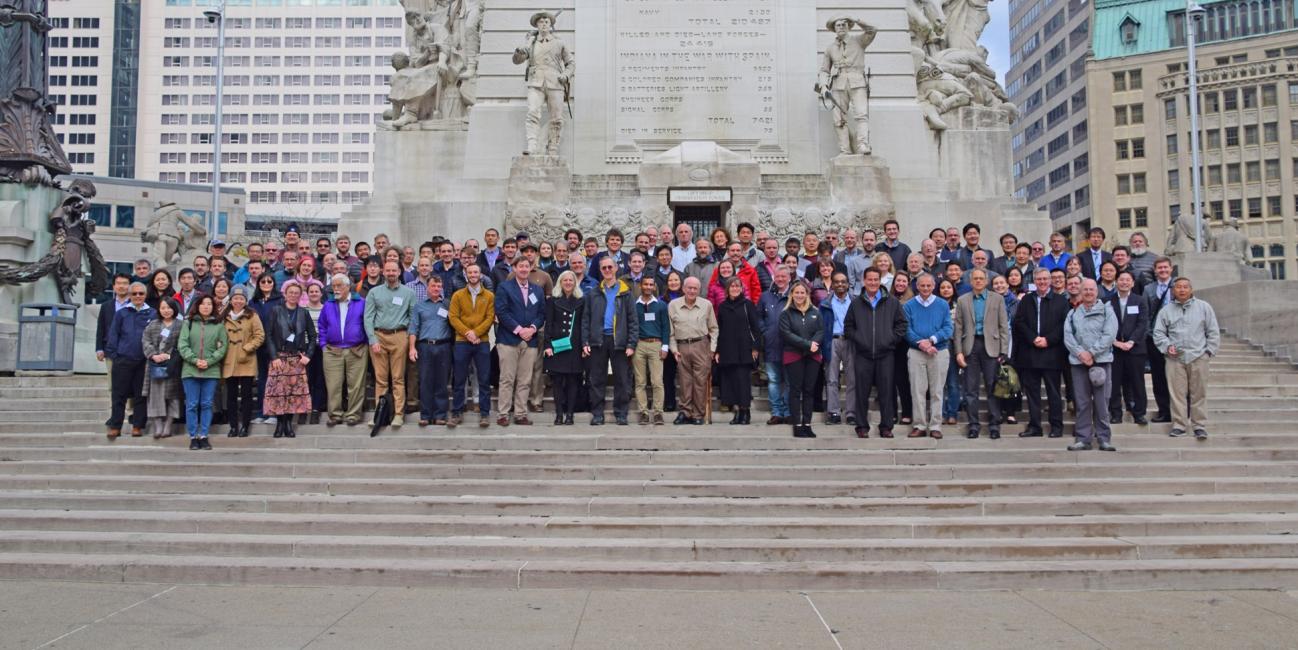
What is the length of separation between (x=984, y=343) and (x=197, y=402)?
8.46m

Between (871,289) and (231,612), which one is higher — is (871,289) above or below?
above

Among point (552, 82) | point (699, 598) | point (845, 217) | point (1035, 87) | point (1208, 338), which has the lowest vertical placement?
point (699, 598)

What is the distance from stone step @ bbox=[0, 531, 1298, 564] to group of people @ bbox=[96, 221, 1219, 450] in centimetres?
224

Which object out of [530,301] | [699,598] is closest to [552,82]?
[530,301]

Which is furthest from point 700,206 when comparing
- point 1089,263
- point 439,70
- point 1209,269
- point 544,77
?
point 1209,269

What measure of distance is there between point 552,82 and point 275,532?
37.3 feet

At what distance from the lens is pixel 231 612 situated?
654 cm

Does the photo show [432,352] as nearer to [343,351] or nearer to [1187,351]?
[343,351]

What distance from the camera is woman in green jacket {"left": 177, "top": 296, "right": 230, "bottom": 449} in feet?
33.4

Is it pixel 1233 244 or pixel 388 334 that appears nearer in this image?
pixel 388 334

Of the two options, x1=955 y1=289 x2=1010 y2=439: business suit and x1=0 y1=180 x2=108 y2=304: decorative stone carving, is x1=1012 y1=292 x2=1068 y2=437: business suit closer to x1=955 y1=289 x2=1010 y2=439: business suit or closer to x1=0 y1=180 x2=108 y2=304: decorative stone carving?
x1=955 y1=289 x2=1010 y2=439: business suit

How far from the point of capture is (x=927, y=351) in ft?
33.6

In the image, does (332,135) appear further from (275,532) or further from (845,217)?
(275,532)

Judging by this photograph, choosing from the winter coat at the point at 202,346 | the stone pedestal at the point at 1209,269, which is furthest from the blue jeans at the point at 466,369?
the stone pedestal at the point at 1209,269
